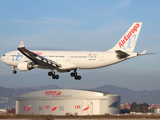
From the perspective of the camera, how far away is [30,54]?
53.4 meters

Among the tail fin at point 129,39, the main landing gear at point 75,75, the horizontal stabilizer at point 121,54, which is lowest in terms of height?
the main landing gear at point 75,75

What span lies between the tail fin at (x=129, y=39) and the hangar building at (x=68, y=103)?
4094cm

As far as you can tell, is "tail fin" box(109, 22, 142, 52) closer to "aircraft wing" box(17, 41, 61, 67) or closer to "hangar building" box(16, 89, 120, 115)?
"aircraft wing" box(17, 41, 61, 67)

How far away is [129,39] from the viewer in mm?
56031

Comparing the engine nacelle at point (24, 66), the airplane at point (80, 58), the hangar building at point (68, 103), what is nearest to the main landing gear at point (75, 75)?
the airplane at point (80, 58)

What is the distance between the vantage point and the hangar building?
9331 cm

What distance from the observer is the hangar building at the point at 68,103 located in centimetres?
9331

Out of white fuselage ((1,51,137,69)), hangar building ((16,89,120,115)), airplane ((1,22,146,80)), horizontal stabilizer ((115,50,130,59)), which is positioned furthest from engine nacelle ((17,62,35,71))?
hangar building ((16,89,120,115))

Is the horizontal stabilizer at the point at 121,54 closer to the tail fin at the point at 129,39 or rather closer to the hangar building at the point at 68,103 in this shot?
the tail fin at the point at 129,39

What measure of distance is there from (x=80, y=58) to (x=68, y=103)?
42270 mm

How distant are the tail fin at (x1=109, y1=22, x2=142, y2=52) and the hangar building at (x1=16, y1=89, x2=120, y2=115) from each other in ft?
134

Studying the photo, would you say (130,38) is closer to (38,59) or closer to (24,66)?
(38,59)

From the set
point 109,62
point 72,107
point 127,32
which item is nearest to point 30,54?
point 109,62

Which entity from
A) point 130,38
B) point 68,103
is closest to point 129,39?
point 130,38
